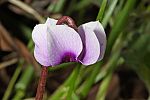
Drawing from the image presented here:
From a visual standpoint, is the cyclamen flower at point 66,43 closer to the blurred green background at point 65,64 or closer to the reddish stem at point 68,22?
the reddish stem at point 68,22

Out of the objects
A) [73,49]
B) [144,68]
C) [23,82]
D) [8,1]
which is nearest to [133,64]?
[144,68]

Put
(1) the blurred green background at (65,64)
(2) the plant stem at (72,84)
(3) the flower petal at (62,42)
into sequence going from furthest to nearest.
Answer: (1) the blurred green background at (65,64) → (2) the plant stem at (72,84) → (3) the flower petal at (62,42)

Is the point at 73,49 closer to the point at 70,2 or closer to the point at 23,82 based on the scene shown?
the point at 23,82

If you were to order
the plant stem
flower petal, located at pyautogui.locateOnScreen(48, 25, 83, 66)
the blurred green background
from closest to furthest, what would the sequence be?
flower petal, located at pyautogui.locateOnScreen(48, 25, 83, 66)
the plant stem
the blurred green background

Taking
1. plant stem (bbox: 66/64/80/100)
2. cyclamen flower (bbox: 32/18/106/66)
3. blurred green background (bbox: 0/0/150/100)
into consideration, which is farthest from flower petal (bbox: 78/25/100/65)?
blurred green background (bbox: 0/0/150/100)

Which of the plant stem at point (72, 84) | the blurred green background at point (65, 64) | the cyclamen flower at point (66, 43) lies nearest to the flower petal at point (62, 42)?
the cyclamen flower at point (66, 43)

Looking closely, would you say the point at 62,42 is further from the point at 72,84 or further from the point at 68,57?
the point at 72,84

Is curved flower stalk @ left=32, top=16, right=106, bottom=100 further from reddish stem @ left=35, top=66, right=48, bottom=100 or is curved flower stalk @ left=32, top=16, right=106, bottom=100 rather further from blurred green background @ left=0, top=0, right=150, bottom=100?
blurred green background @ left=0, top=0, right=150, bottom=100
